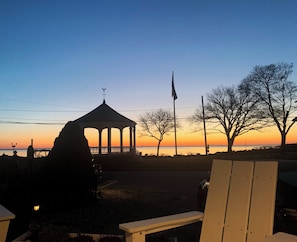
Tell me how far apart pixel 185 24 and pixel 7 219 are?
31.0 feet

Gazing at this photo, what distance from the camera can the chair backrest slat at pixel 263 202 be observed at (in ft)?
8.32

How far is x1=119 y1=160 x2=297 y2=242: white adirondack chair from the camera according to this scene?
2533 mm

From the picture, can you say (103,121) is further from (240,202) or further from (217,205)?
(240,202)

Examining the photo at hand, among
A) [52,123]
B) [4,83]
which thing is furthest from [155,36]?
[52,123]

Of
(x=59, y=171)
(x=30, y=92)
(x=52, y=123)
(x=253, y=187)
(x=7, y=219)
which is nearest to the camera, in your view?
(x=7, y=219)

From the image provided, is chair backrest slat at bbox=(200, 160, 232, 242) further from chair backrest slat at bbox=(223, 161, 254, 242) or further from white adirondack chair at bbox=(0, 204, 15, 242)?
white adirondack chair at bbox=(0, 204, 15, 242)

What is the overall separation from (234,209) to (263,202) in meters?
0.28

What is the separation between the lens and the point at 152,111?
44094 millimetres

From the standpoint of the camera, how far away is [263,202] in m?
2.61

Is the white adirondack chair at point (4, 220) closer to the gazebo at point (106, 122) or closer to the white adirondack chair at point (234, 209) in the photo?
the white adirondack chair at point (234, 209)

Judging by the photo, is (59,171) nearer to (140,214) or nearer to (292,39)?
(140,214)

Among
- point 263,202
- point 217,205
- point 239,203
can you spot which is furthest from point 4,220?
point 263,202

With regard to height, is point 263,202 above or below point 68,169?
above

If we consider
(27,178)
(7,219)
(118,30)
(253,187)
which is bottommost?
(27,178)
